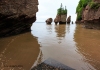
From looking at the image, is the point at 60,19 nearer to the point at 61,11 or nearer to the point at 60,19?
the point at 60,19

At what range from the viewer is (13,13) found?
39.3 feet

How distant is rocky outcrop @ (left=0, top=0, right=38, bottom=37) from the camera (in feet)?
36.3

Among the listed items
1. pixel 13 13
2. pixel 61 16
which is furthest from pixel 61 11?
pixel 13 13

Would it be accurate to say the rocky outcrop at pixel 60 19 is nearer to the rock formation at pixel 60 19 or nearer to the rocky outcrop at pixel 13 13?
the rock formation at pixel 60 19

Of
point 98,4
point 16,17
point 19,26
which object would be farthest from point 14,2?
point 98,4

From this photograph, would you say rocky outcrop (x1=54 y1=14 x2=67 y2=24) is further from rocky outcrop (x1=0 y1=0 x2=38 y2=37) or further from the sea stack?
rocky outcrop (x1=0 y1=0 x2=38 y2=37)

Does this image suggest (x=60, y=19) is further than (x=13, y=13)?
Yes

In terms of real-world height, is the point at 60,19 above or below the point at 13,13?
below

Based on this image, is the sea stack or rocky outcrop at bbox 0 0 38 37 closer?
rocky outcrop at bbox 0 0 38 37

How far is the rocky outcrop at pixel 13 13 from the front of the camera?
11.1 m

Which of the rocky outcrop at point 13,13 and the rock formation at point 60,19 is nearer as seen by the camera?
the rocky outcrop at point 13,13

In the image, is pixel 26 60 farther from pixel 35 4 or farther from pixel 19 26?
pixel 35 4

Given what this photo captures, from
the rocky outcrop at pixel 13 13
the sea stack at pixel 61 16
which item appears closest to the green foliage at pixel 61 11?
the sea stack at pixel 61 16

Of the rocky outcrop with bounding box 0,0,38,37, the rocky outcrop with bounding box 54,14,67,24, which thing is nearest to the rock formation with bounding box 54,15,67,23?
the rocky outcrop with bounding box 54,14,67,24
